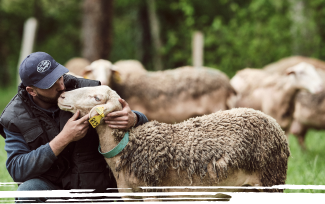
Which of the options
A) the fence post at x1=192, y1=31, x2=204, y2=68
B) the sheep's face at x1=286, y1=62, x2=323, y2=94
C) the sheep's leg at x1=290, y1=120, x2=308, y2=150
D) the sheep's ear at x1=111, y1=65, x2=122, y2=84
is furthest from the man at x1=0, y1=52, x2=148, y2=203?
the fence post at x1=192, y1=31, x2=204, y2=68

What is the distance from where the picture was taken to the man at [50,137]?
2664 millimetres

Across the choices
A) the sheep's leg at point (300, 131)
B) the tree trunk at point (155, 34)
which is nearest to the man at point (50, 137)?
the sheep's leg at point (300, 131)

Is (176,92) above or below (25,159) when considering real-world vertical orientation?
above

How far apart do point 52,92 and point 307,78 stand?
474 cm

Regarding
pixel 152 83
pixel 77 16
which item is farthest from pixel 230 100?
pixel 77 16

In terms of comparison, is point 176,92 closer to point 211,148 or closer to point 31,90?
point 211,148

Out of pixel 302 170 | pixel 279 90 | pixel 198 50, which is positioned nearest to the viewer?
pixel 302 170

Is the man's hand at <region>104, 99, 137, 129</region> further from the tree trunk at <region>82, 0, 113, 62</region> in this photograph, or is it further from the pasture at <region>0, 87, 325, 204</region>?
the tree trunk at <region>82, 0, 113, 62</region>

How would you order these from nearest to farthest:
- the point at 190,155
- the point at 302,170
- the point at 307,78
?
1. the point at 190,155
2. the point at 302,170
3. the point at 307,78

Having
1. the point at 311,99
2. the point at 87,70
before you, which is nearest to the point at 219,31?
the point at 311,99

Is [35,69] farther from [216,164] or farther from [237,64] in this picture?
[237,64]

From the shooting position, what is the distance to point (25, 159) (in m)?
2.66

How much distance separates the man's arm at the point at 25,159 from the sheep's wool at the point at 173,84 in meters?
3.92

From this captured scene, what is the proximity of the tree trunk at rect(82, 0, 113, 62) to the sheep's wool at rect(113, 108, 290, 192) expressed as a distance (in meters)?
7.84
